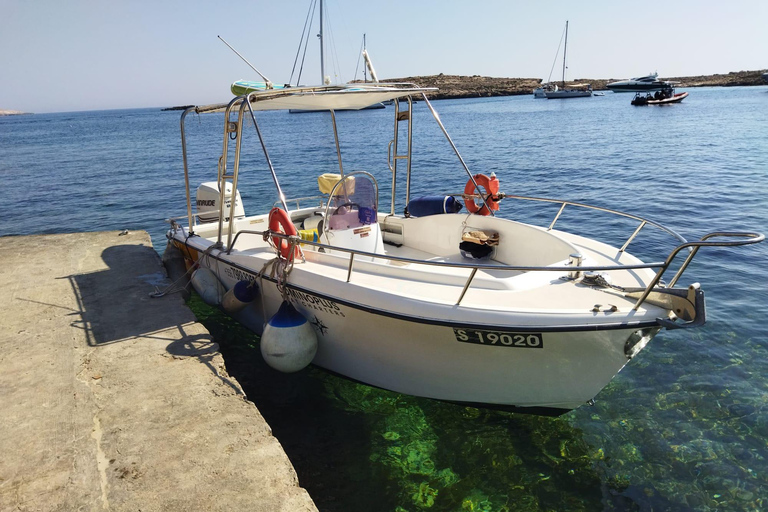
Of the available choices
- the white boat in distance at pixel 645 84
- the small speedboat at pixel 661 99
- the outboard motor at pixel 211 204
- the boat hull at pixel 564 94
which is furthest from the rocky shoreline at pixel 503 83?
the outboard motor at pixel 211 204

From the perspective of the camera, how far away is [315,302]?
5.35m

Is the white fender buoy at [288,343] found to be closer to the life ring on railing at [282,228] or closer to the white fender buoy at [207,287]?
the life ring on railing at [282,228]

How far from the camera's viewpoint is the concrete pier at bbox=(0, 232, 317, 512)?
3.36 meters

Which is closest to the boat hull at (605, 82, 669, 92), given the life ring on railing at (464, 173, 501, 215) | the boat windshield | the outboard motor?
the life ring on railing at (464, 173, 501, 215)

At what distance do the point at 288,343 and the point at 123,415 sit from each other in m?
1.63

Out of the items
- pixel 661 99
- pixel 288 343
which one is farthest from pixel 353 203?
pixel 661 99

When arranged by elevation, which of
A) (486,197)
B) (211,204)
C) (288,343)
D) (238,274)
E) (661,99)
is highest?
(661,99)

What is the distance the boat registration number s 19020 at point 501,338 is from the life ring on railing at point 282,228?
2178mm

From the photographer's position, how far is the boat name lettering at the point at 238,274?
6.24m

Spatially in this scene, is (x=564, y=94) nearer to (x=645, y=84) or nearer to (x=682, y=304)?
(x=645, y=84)

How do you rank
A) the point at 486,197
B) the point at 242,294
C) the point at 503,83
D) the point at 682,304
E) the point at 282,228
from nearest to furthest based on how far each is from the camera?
1. the point at 682,304
2. the point at 282,228
3. the point at 242,294
4. the point at 486,197
5. the point at 503,83

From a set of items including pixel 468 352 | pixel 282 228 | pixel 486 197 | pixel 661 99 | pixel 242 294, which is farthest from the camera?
pixel 661 99

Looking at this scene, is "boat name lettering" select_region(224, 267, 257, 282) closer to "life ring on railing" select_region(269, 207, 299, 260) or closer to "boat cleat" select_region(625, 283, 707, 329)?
"life ring on railing" select_region(269, 207, 299, 260)

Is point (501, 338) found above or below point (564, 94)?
below
